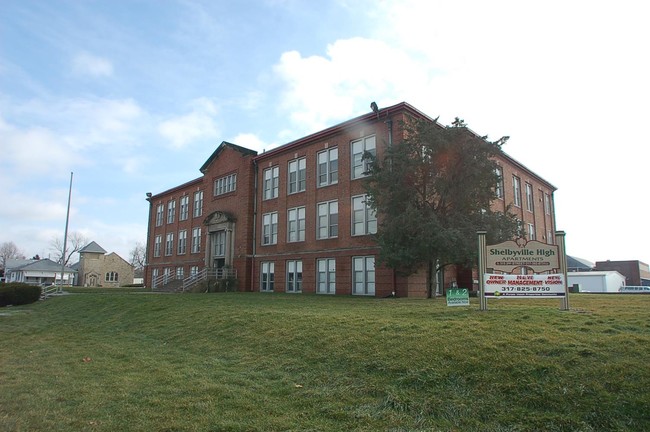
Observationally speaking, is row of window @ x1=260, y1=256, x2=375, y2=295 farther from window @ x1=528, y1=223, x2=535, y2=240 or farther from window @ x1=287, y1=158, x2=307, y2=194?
window @ x1=528, y1=223, x2=535, y2=240

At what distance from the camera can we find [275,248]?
33094 millimetres

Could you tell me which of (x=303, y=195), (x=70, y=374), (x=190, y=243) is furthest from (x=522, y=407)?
(x=190, y=243)

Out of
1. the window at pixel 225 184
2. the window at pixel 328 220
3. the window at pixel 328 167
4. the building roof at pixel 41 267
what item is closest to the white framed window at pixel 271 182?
the window at pixel 225 184

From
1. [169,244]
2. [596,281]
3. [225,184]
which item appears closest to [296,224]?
[225,184]

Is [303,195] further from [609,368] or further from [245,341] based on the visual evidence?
[609,368]

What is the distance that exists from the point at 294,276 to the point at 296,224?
353 cm

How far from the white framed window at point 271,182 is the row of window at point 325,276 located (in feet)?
16.7

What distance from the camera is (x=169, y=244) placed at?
50.1 m

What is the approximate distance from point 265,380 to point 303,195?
77.8 ft

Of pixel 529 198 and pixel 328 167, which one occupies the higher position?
pixel 529 198

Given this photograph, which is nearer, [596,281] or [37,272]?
[596,281]

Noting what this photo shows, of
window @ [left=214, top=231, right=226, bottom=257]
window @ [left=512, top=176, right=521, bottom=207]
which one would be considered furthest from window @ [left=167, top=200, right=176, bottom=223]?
window @ [left=512, top=176, right=521, bottom=207]

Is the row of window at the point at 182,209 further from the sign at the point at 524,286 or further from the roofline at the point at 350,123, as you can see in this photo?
the sign at the point at 524,286

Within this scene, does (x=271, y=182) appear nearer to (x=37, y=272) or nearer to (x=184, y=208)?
(x=184, y=208)
